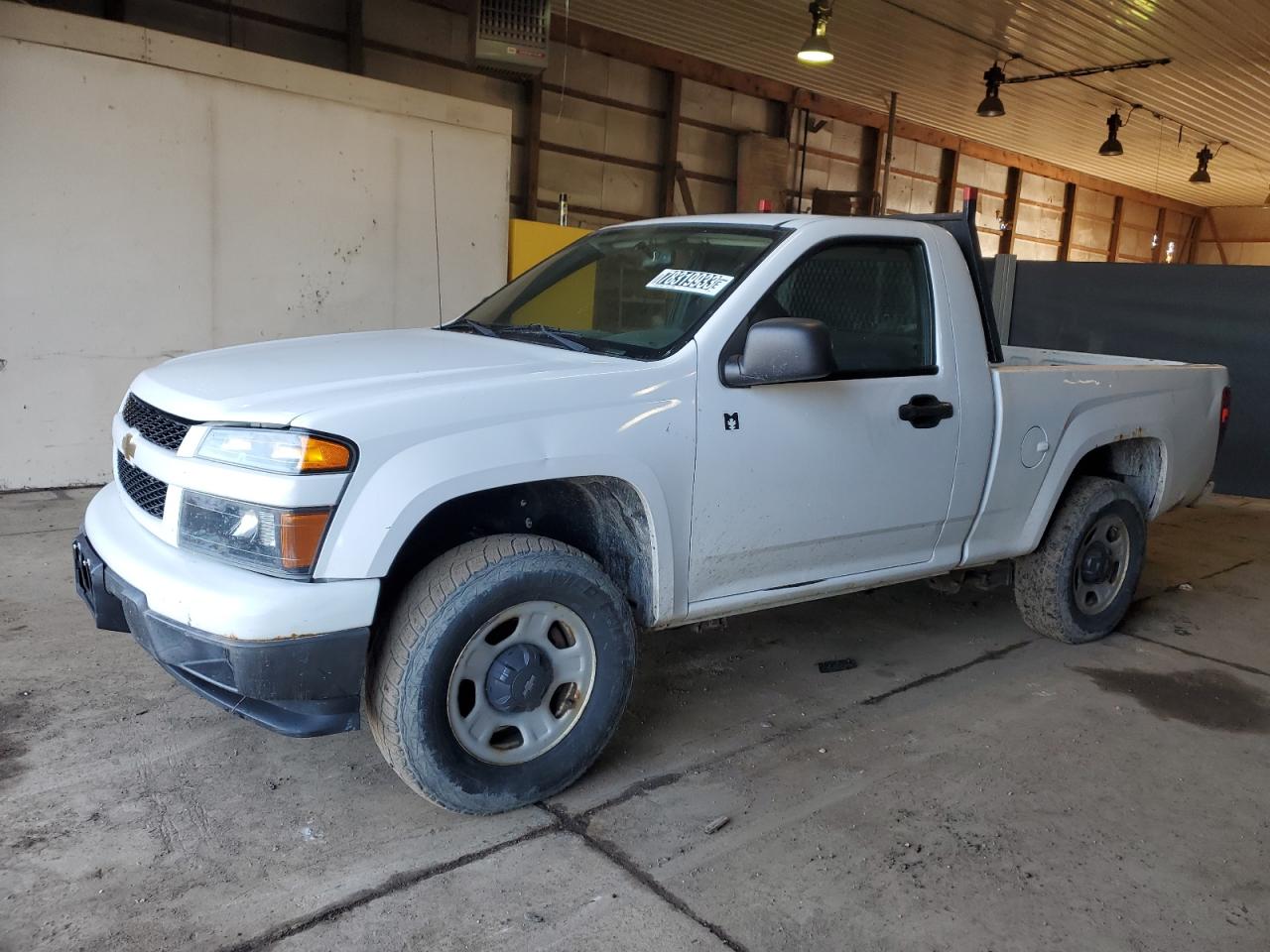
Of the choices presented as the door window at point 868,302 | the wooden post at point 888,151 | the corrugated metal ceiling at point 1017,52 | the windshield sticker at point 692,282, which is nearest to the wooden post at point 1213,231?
the corrugated metal ceiling at point 1017,52

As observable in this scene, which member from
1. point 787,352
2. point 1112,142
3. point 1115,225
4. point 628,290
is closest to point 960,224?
point 628,290

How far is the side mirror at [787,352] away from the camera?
2898mm

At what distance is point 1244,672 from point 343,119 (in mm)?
6740

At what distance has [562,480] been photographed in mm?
2975

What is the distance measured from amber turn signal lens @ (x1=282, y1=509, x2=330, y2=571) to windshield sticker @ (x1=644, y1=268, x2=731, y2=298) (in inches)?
57.2

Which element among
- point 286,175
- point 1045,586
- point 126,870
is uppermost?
point 286,175

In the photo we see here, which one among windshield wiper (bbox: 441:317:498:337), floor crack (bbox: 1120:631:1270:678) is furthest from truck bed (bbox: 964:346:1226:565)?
windshield wiper (bbox: 441:317:498:337)

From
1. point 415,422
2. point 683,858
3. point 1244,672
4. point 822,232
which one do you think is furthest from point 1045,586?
point 415,422

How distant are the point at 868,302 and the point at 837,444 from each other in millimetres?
628

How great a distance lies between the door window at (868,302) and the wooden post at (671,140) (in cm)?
1113

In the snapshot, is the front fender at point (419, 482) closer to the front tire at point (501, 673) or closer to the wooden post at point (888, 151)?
the front tire at point (501, 673)

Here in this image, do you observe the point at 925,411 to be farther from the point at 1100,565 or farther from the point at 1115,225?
the point at 1115,225

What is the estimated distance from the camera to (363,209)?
7551 millimetres

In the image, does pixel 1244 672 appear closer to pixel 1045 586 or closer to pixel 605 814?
pixel 1045 586
